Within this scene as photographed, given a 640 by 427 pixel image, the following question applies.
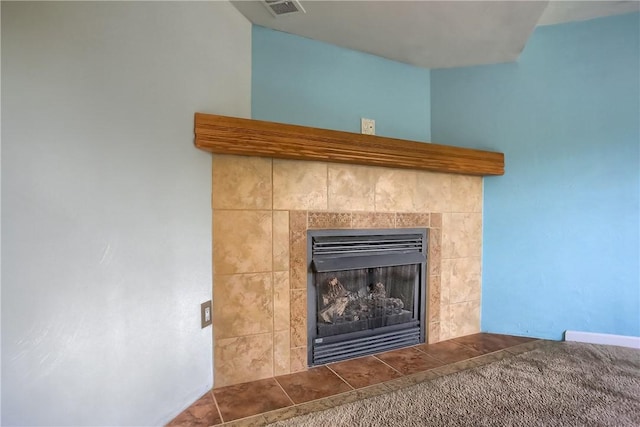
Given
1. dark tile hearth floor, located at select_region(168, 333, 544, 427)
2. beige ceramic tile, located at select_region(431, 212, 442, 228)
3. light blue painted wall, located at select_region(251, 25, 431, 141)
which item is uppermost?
light blue painted wall, located at select_region(251, 25, 431, 141)

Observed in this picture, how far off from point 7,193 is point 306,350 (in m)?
1.46

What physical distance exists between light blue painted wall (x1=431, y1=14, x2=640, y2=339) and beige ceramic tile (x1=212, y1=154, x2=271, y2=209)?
4.85 feet

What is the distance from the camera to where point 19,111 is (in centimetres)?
80

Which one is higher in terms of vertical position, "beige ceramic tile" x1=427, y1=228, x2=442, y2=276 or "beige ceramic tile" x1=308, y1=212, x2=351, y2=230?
"beige ceramic tile" x1=308, y1=212, x2=351, y2=230

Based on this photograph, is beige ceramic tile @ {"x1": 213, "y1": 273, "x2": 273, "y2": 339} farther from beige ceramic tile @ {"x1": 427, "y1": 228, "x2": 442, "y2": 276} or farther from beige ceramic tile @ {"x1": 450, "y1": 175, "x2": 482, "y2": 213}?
beige ceramic tile @ {"x1": 450, "y1": 175, "x2": 482, "y2": 213}

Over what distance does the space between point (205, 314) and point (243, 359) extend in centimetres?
34

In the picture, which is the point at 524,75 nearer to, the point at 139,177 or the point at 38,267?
the point at 139,177

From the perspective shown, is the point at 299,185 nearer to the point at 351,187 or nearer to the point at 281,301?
the point at 351,187

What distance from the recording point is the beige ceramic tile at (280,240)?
1627 millimetres

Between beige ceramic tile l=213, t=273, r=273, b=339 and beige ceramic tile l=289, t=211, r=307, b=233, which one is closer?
beige ceramic tile l=213, t=273, r=273, b=339

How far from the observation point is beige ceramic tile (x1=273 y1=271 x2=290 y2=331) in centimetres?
164

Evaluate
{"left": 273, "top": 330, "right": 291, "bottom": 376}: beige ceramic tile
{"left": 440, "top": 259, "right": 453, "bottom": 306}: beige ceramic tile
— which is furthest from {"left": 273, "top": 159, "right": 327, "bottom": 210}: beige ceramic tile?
{"left": 440, "top": 259, "right": 453, "bottom": 306}: beige ceramic tile

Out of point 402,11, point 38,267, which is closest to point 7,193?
point 38,267

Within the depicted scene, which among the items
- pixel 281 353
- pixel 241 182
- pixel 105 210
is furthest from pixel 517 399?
pixel 105 210
